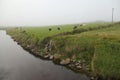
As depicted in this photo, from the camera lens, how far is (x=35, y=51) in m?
59.9

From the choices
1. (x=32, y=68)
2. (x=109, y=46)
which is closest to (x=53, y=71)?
(x=32, y=68)

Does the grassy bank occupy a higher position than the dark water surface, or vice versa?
the grassy bank

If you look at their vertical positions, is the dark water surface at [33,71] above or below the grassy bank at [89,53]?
below

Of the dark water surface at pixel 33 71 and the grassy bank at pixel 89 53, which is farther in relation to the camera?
the dark water surface at pixel 33 71

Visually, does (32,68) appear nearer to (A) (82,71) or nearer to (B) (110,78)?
(A) (82,71)

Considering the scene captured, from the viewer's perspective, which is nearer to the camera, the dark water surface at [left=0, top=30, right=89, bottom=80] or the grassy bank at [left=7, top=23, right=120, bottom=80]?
the grassy bank at [left=7, top=23, right=120, bottom=80]

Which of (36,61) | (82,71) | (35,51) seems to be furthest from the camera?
(35,51)

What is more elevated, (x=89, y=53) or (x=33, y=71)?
(x=89, y=53)

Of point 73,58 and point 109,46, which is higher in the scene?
point 109,46

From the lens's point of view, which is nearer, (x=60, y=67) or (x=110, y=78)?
(x=110, y=78)

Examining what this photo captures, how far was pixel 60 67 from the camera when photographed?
4412cm

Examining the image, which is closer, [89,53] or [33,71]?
[89,53]

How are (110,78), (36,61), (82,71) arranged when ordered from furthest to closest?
(36,61) < (82,71) < (110,78)

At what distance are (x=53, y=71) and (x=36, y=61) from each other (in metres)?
10.2
